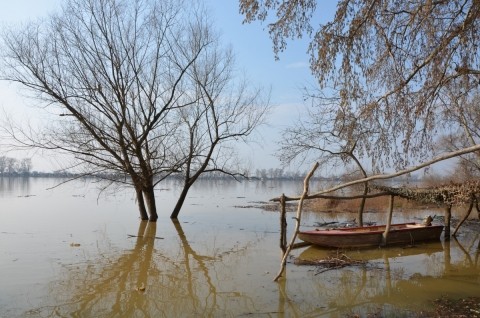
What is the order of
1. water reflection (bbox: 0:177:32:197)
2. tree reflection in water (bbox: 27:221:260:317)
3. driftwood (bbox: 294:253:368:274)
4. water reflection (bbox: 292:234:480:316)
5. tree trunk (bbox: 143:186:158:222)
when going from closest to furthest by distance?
tree reflection in water (bbox: 27:221:260:317)
water reflection (bbox: 292:234:480:316)
driftwood (bbox: 294:253:368:274)
tree trunk (bbox: 143:186:158:222)
water reflection (bbox: 0:177:32:197)

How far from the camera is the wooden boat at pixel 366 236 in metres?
14.3

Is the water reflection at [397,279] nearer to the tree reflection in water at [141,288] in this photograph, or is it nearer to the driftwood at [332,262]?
the driftwood at [332,262]

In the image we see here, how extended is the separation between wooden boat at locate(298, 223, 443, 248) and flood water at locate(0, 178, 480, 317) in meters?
0.38

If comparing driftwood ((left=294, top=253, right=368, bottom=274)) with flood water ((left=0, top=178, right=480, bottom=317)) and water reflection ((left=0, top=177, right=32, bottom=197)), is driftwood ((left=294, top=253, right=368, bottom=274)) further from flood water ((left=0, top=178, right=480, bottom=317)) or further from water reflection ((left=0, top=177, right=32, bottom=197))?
water reflection ((left=0, top=177, right=32, bottom=197))

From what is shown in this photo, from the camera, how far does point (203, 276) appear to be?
10781 mm

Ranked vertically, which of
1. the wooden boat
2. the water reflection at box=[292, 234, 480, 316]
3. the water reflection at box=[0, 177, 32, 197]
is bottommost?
the water reflection at box=[0, 177, 32, 197]

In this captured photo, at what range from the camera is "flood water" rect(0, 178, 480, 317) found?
26.6 ft

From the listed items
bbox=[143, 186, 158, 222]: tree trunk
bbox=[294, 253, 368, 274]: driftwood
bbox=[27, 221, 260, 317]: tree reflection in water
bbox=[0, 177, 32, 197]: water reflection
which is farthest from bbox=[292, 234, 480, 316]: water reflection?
bbox=[0, 177, 32, 197]: water reflection

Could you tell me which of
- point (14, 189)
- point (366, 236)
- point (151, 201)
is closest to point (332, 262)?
point (366, 236)

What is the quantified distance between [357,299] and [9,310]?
20.7 feet

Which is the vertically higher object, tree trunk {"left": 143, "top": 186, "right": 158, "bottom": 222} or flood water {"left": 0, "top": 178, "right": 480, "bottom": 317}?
tree trunk {"left": 143, "top": 186, "right": 158, "bottom": 222}

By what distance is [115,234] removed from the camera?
1756 centimetres

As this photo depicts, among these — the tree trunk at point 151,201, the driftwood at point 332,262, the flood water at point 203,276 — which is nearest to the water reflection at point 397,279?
the flood water at point 203,276

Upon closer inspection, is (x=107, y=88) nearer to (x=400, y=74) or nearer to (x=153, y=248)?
(x=153, y=248)
